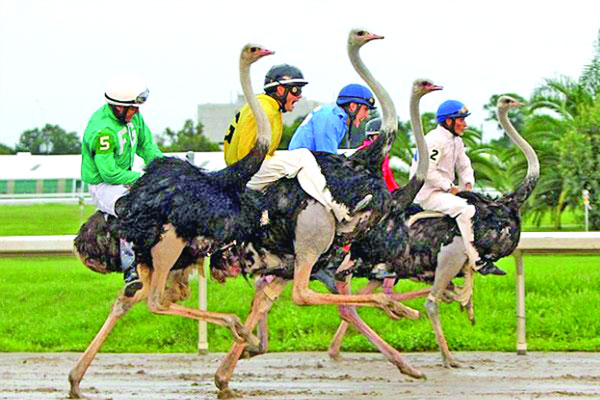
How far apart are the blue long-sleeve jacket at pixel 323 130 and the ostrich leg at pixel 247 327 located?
3.44 ft

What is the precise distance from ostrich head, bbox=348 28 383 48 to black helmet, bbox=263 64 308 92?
452mm

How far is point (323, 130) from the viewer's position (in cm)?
991

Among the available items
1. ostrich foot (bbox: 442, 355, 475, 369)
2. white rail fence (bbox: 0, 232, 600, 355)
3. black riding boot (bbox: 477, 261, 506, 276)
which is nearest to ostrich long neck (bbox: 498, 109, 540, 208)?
black riding boot (bbox: 477, 261, 506, 276)

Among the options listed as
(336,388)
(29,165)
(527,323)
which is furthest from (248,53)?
(29,165)

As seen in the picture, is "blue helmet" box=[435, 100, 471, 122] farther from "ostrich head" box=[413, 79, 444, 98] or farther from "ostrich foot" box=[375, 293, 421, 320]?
"ostrich foot" box=[375, 293, 421, 320]

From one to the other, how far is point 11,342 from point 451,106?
4.54 m

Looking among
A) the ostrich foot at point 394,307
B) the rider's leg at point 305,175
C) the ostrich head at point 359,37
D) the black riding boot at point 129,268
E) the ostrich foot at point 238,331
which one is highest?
the ostrich head at point 359,37

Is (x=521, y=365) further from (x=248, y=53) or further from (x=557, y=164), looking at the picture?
(x=557, y=164)

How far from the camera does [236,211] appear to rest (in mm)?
8742

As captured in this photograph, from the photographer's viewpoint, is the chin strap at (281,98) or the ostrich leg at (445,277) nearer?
the chin strap at (281,98)

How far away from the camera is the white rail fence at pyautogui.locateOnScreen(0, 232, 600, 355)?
11750mm

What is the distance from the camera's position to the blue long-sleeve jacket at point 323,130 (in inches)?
389

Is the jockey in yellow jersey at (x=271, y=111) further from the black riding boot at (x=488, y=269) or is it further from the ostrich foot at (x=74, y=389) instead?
the black riding boot at (x=488, y=269)

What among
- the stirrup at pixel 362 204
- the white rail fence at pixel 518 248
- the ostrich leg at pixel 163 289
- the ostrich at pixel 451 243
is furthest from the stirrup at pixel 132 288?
the white rail fence at pixel 518 248
